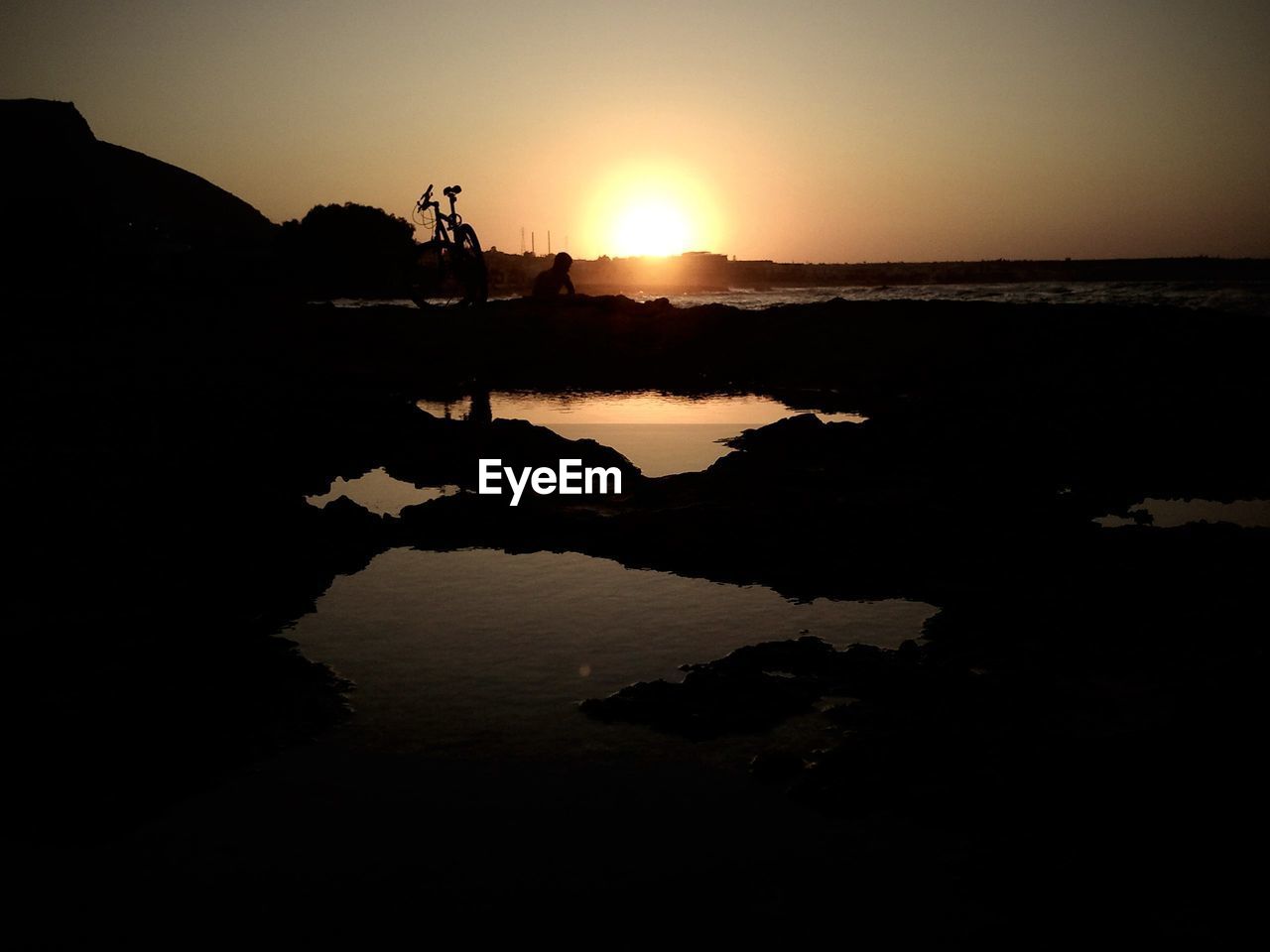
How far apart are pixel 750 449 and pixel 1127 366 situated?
14.6m

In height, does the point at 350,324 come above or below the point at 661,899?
above

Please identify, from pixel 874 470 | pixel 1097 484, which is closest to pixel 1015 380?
pixel 1097 484

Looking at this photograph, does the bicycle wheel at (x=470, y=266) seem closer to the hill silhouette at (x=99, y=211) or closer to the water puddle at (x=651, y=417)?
the water puddle at (x=651, y=417)

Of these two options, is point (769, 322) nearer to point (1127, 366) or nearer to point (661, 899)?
point (1127, 366)

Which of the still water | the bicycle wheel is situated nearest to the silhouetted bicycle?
the bicycle wheel

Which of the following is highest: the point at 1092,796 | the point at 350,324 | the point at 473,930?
the point at 350,324

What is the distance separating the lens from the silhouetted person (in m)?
39.5

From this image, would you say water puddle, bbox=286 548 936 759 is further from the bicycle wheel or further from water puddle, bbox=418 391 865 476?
the bicycle wheel

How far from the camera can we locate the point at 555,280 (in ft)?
134

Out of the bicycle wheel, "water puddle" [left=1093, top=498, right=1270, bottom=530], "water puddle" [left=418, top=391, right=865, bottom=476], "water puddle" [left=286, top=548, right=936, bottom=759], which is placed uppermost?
the bicycle wheel

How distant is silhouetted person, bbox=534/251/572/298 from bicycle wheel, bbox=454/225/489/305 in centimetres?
475

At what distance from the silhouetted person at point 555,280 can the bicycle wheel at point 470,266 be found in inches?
187

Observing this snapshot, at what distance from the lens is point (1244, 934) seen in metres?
4.33

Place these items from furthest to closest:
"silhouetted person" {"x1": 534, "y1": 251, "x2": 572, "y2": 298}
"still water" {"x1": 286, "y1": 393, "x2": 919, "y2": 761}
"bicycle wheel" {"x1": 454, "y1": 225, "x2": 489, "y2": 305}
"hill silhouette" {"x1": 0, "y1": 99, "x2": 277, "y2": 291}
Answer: "silhouetted person" {"x1": 534, "y1": 251, "x2": 572, "y2": 298} < "hill silhouette" {"x1": 0, "y1": 99, "x2": 277, "y2": 291} < "bicycle wheel" {"x1": 454, "y1": 225, "x2": 489, "y2": 305} < "still water" {"x1": 286, "y1": 393, "x2": 919, "y2": 761}
